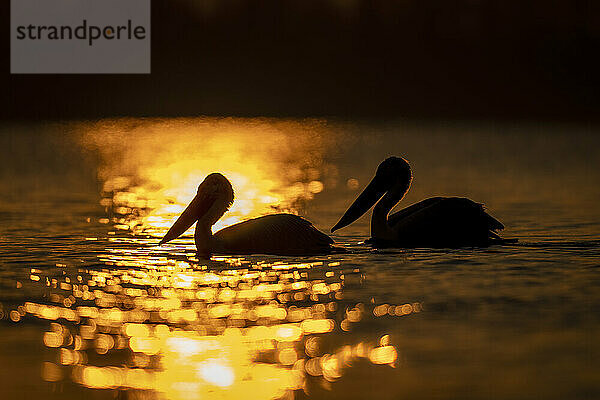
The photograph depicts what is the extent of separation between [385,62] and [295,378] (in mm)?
75930

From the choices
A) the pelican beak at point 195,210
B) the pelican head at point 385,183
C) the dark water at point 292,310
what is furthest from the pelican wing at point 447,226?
the pelican beak at point 195,210

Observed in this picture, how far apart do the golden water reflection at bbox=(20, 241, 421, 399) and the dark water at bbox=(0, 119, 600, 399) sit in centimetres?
2

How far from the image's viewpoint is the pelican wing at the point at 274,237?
437 inches

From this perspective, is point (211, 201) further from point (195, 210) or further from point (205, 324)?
point (205, 324)

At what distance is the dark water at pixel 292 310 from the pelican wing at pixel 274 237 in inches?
4.0

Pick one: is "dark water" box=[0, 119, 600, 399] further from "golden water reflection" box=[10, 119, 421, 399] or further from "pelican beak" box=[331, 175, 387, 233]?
"pelican beak" box=[331, 175, 387, 233]

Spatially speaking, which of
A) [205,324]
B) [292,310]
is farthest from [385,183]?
[205,324]

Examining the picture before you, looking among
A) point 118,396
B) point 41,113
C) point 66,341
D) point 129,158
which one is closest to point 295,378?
point 118,396

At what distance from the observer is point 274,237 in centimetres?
1109

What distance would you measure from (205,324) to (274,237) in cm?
251

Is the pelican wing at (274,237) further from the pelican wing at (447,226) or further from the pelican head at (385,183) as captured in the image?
the pelican head at (385,183)

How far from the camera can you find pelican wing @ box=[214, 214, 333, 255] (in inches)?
437

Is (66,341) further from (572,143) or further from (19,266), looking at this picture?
(572,143)

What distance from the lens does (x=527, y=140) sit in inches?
1421
